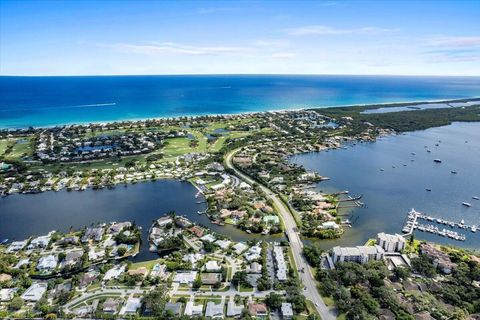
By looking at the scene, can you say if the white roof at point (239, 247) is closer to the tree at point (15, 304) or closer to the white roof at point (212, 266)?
the white roof at point (212, 266)

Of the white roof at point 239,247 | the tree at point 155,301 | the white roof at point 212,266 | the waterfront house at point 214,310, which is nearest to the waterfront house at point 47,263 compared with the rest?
the tree at point 155,301

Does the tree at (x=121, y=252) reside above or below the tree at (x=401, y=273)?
below

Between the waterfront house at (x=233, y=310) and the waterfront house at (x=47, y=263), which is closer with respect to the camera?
the waterfront house at (x=233, y=310)

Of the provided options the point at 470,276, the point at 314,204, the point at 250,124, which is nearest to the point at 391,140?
the point at 250,124

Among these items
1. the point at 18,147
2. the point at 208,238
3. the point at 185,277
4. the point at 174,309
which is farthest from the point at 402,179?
the point at 18,147

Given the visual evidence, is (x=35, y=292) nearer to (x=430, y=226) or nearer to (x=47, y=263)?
(x=47, y=263)

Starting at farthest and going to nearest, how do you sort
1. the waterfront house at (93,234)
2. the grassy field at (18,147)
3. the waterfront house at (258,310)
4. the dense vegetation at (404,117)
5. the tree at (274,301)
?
the dense vegetation at (404,117), the grassy field at (18,147), the waterfront house at (93,234), the tree at (274,301), the waterfront house at (258,310)
